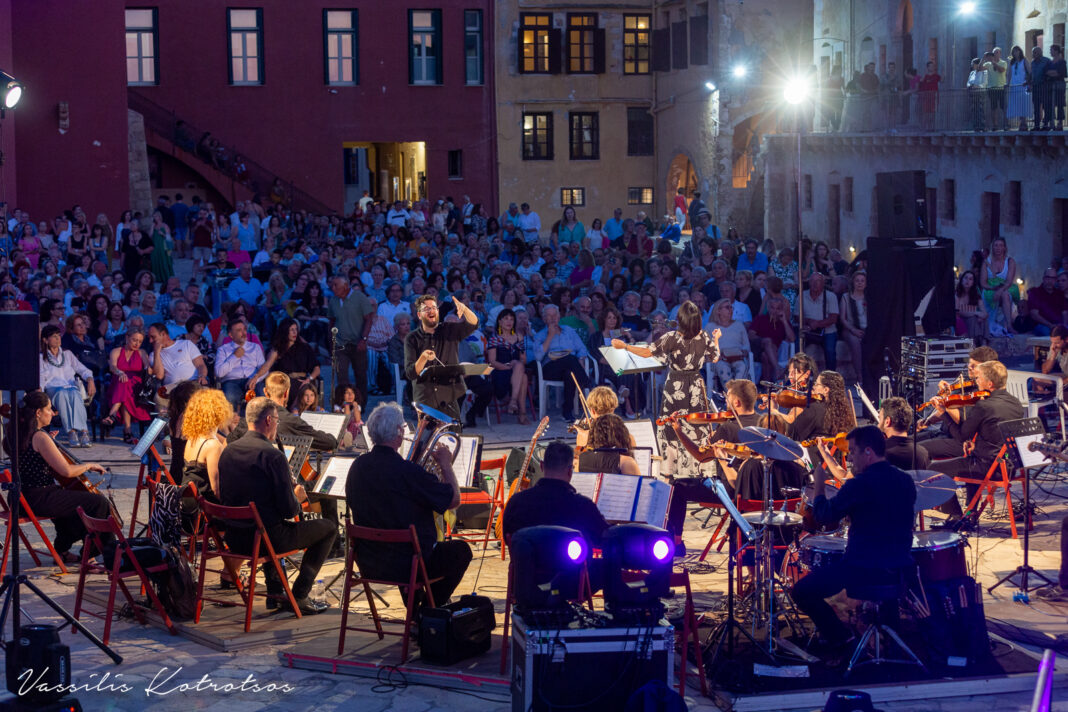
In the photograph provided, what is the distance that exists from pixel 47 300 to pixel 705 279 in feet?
22.3

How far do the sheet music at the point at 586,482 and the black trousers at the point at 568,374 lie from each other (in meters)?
A: 5.45

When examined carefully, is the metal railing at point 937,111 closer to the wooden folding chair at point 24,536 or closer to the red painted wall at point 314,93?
the red painted wall at point 314,93

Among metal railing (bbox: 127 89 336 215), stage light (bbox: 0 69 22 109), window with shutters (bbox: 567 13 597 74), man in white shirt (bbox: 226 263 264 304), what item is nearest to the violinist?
stage light (bbox: 0 69 22 109)

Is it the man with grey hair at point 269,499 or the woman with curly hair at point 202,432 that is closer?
the man with grey hair at point 269,499

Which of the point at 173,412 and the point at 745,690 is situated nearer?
the point at 745,690

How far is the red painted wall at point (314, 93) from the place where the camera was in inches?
1254

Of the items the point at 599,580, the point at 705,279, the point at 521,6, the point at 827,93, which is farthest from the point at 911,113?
the point at 599,580

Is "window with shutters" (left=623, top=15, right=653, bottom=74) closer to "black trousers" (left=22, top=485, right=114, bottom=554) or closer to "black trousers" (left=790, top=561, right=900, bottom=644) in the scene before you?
"black trousers" (left=22, top=485, right=114, bottom=554)

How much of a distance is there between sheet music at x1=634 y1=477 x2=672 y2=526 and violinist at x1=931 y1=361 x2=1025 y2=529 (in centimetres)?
279

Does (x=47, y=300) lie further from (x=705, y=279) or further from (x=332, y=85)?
(x=332, y=85)

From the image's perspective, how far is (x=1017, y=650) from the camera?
7520 millimetres

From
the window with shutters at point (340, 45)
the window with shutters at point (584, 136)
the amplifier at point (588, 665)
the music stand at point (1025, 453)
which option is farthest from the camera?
the window with shutters at point (584, 136)

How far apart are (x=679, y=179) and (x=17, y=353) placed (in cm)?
2992

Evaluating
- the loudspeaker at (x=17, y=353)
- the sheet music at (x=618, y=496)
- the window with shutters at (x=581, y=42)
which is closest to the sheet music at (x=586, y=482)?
the sheet music at (x=618, y=496)
